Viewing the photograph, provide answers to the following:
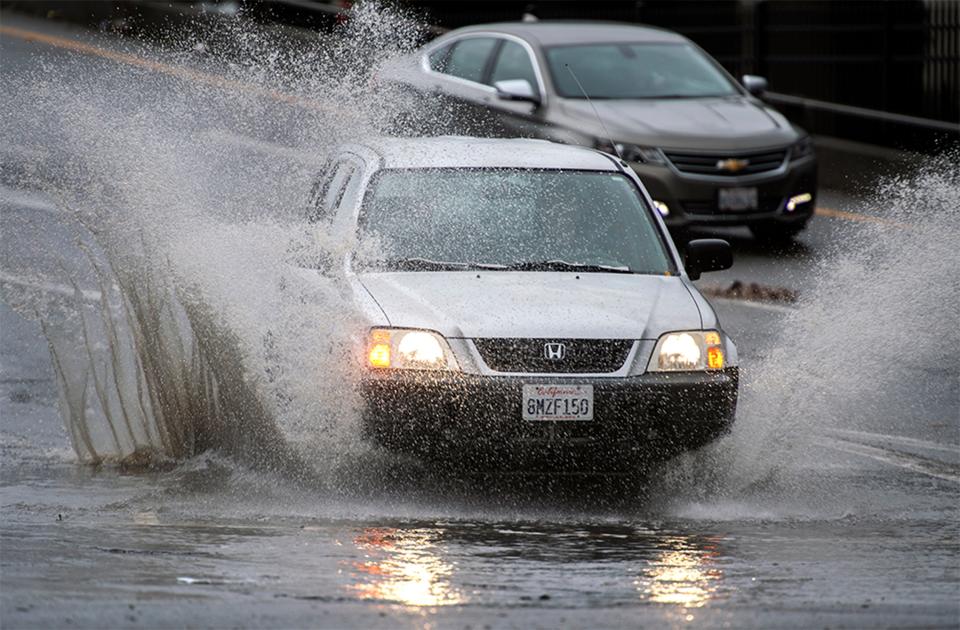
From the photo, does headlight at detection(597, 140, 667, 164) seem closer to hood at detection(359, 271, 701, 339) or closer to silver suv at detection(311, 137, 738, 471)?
silver suv at detection(311, 137, 738, 471)

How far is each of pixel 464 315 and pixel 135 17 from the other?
72.6 feet

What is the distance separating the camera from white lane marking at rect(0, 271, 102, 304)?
13.6 metres

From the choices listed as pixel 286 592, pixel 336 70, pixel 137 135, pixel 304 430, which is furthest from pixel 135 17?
pixel 286 592

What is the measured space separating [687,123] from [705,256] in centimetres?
743

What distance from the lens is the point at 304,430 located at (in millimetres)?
9812

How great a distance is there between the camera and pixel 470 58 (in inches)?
797

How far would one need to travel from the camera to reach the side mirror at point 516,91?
1870 cm

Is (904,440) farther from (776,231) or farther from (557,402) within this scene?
(776,231)

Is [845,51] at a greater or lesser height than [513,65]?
lesser

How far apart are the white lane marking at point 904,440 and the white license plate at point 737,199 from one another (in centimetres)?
654

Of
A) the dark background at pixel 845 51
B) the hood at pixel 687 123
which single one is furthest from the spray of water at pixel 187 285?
the dark background at pixel 845 51

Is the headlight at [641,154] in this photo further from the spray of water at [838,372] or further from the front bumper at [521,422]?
the front bumper at [521,422]

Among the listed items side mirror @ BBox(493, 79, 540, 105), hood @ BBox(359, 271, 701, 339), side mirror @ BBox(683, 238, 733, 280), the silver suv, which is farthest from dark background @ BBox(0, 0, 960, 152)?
hood @ BBox(359, 271, 701, 339)

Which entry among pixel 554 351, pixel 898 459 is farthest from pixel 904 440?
pixel 554 351
